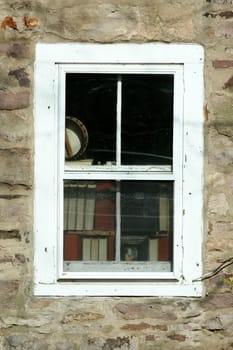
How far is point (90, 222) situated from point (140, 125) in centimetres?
68

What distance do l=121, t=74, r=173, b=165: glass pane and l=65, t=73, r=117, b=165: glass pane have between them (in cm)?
7

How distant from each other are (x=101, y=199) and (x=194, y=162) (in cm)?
62

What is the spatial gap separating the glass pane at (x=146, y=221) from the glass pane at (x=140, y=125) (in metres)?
0.17

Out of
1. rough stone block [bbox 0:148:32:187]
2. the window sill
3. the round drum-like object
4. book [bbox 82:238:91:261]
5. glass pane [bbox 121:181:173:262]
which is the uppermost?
the round drum-like object

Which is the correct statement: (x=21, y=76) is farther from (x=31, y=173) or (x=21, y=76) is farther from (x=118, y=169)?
(x=118, y=169)

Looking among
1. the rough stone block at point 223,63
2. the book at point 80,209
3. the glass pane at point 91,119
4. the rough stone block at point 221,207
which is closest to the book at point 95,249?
the book at point 80,209

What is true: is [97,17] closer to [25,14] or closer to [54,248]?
[25,14]

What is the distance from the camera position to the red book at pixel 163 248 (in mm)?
5488

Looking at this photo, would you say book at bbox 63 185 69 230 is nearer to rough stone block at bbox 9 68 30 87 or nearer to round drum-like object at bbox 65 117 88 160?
round drum-like object at bbox 65 117 88 160

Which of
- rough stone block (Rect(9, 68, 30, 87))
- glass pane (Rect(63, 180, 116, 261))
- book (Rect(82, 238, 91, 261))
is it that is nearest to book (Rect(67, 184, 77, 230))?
glass pane (Rect(63, 180, 116, 261))

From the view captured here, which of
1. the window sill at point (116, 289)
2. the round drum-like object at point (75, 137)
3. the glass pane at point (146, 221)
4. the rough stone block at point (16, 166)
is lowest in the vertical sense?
the window sill at point (116, 289)

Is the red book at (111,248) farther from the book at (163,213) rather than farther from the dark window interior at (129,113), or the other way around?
the dark window interior at (129,113)

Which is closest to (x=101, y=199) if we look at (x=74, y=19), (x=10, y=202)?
(x=10, y=202)

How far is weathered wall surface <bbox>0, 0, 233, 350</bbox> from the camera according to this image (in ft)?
17.7
